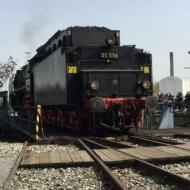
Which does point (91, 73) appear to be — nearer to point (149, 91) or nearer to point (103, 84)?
point (103, 84)

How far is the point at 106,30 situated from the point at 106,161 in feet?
31.8

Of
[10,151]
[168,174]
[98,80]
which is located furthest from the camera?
[98,80]

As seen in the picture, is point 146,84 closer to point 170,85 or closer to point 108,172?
point 108,172

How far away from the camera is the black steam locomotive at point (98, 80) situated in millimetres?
16016

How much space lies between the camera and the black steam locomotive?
16.0 meters

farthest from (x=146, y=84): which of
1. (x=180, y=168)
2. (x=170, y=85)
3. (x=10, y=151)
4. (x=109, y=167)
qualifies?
(x=170, y=85)

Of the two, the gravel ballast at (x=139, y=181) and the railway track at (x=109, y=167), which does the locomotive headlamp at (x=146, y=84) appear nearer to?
the railway track at (x=109, y=167)

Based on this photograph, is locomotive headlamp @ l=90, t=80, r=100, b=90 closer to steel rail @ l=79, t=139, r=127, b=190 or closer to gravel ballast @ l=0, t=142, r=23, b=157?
gravel ballast @ l=0, t=142, r=23, b=157

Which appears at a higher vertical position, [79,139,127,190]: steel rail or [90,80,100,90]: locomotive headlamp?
[90,80,100,90]: locomotive headlamp

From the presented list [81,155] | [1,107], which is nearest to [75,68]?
[81,155]

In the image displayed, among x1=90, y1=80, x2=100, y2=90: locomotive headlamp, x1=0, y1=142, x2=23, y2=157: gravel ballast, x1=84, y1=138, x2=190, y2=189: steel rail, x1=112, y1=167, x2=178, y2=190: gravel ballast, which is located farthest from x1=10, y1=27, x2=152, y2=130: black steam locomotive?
x1=112, y1=167, x2=178, y2=190: gravel ballast

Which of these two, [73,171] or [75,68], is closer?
[73,171]

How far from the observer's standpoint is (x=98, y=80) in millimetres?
A: 16281

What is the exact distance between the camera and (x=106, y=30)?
1825 cm
